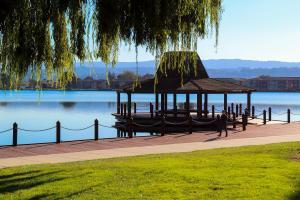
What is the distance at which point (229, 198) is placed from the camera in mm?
9602

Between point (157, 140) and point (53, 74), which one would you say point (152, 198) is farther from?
point (157, 140)

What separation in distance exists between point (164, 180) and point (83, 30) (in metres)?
3.42

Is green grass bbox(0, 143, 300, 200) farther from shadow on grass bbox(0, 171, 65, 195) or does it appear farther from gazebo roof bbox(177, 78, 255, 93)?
gazebo roof bbox(177, 78, 255, 93)

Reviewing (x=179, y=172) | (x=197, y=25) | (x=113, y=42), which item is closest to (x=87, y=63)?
(x=113, y=42)

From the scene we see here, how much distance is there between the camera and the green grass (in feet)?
32.7

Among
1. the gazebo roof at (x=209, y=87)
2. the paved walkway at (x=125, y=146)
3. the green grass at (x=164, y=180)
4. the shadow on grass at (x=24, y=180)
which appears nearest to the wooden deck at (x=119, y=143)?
the paved walkway at (x=125, y=146)

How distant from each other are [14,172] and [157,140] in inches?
458

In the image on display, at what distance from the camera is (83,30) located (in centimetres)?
1020

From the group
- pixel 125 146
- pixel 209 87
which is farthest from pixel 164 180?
pixel 209 87

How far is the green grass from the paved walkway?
3.86 m

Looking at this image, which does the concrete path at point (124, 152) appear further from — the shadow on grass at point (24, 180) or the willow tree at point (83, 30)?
the willow tree at point (83, 30)

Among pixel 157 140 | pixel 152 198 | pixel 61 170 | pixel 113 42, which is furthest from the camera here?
pixel 157 140

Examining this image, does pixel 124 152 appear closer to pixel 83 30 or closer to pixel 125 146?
pixel 125 146

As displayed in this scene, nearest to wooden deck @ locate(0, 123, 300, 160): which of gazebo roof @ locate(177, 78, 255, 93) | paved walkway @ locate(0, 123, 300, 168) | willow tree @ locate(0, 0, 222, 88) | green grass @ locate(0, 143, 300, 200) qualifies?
paved walkway @ locate(0, 123, 300, 168)
